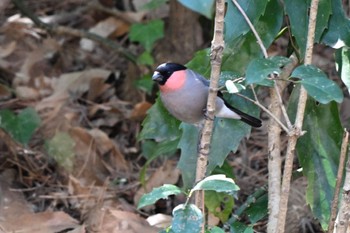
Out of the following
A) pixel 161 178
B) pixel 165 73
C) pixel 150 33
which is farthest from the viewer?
pixel 150 33

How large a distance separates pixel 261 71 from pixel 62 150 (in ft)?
5.32

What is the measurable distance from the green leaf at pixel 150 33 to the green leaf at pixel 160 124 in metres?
1.12

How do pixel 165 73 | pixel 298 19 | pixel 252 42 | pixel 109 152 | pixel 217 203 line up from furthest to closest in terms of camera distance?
pixel 109 152
pixel 217 203
pixel 165 73
pixel 252 42
pixel 298 19

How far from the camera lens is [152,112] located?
2.41 meters

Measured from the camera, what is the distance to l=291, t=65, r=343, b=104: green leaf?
5.78ft

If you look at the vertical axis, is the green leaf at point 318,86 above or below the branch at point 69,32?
above

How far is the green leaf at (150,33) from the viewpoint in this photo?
350 centimetres

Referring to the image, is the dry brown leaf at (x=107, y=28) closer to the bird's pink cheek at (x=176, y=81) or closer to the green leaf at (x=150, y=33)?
the green leaf at (x=150, y=33)

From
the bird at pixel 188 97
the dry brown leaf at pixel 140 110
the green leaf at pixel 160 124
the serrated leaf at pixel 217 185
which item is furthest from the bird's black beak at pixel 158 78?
the dry brown leaf at pixel 140 110

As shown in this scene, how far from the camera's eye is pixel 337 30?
2.10 metres

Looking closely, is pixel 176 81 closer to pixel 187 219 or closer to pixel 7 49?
pixel 187 219

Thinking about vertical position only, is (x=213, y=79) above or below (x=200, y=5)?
below

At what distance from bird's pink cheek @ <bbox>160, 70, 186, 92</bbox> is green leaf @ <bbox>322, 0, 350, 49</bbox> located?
42 centimetres

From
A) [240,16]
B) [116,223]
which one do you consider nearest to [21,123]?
[116,223]
